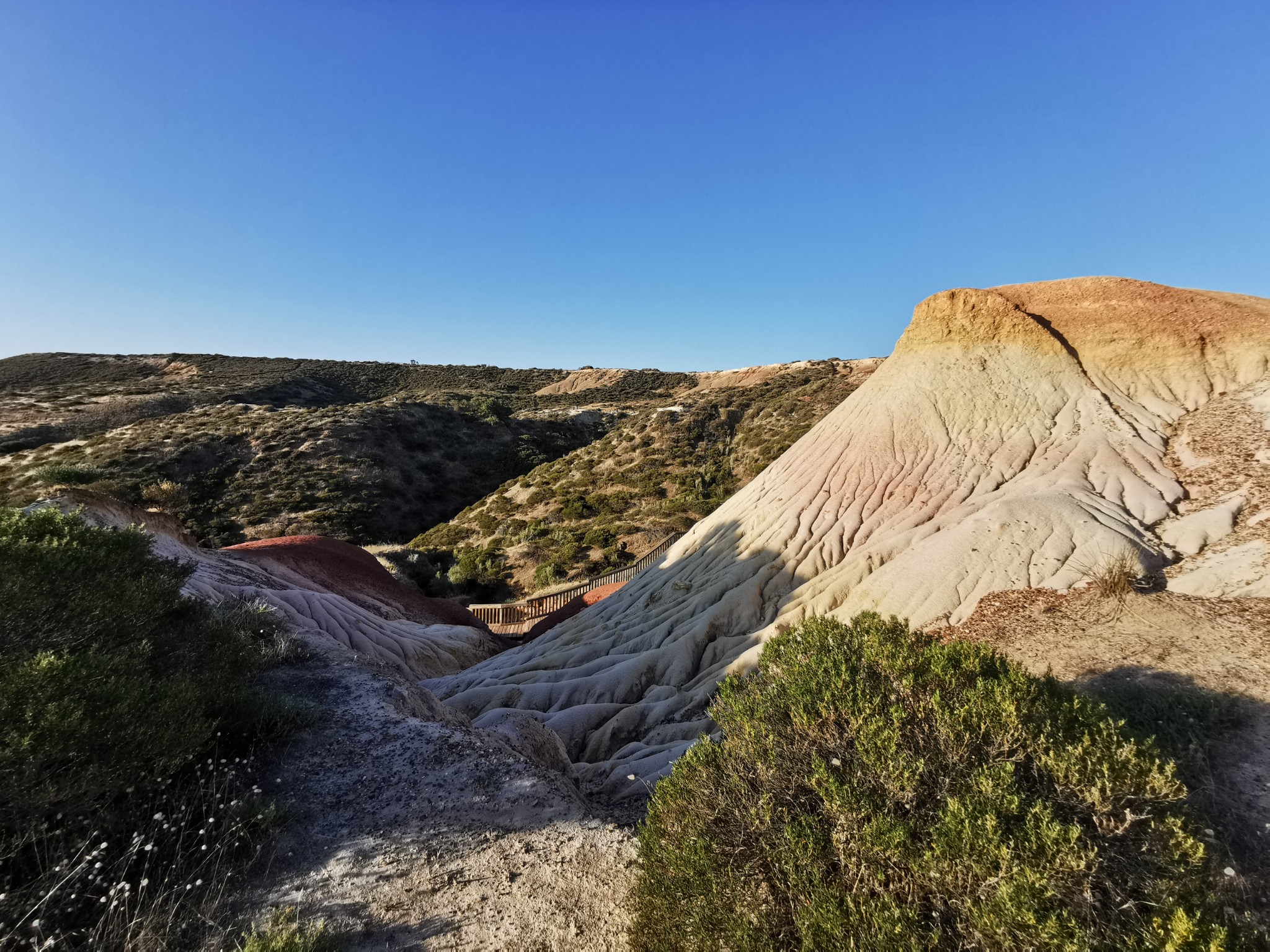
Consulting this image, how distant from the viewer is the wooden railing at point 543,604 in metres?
23.3

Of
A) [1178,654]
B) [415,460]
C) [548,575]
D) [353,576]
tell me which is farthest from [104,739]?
[415,460]

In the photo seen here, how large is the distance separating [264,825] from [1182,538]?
13.7m

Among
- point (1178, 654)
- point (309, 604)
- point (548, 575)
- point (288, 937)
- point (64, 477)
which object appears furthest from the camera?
point (548, 575)

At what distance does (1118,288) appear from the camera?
55.4ft

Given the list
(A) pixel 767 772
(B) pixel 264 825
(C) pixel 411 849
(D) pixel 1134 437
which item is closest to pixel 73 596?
(B) pixel 264 825

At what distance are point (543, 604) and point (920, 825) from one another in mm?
21668

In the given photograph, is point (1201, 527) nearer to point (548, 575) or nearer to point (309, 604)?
point (309, 604)

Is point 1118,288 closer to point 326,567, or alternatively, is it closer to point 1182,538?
point 1182,538

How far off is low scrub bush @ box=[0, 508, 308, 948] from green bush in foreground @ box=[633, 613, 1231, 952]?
3.39 metres

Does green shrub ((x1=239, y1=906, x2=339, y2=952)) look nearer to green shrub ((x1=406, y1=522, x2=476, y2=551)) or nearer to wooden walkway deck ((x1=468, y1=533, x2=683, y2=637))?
wooden walkway deck ((x1=468, y1=533, x2=683, y2=637))

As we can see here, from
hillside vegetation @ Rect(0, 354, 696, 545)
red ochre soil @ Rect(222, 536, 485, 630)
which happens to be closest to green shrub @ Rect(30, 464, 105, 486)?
hillside vegetation @ Rect(0, 354, 696, 545)

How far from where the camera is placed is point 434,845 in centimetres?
494

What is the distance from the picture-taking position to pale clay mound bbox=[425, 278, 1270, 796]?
10062 millimetres

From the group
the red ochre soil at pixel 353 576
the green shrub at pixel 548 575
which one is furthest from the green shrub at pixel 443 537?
the green shrub at pixel 548 575
